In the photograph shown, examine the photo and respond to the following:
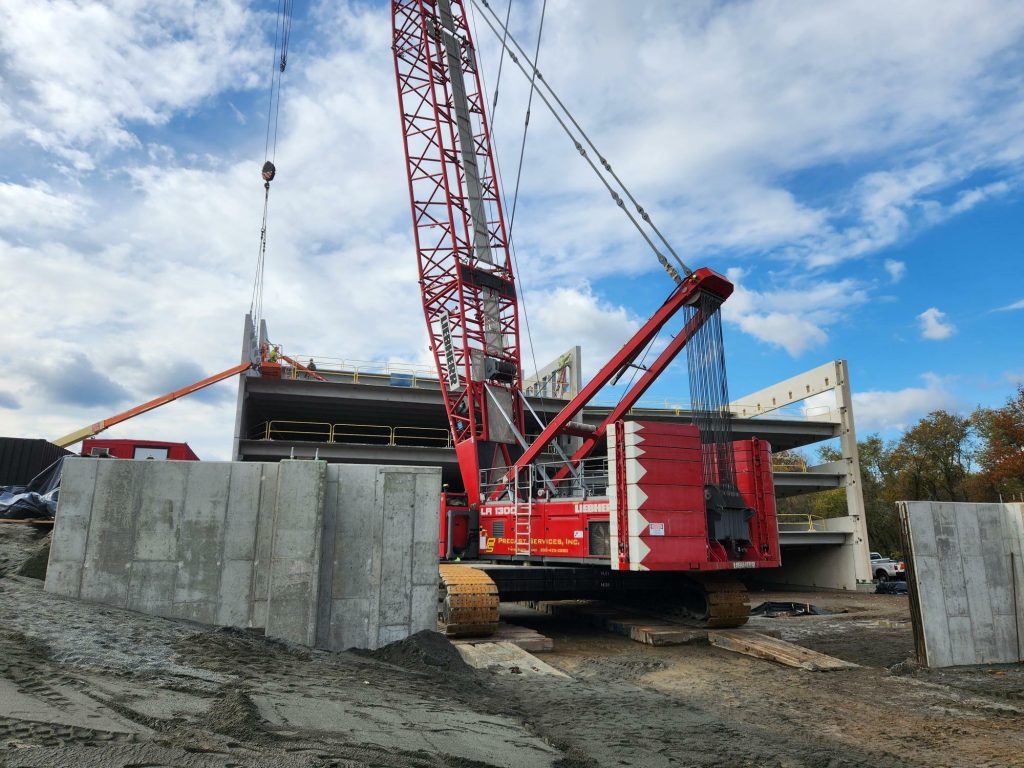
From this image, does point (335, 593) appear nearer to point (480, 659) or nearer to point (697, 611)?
point (480, 659)

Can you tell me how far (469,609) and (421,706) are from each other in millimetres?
5037

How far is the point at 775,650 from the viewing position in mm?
10312

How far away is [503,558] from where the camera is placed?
14328 mm

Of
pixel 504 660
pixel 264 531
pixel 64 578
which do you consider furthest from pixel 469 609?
pixel 64 578

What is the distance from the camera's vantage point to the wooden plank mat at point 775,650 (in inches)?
376

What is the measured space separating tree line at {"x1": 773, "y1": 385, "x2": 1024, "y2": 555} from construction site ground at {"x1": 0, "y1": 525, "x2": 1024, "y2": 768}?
36642 mm

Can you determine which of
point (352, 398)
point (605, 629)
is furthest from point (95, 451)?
point (605, 629)

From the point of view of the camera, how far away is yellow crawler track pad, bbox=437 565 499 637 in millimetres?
10938

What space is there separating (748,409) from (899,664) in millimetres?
26348

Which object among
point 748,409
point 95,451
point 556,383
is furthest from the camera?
point 748,409

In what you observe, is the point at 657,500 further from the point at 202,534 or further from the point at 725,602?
the point at 202,534

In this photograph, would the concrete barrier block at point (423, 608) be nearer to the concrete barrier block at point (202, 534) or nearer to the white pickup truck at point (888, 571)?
the concrete barrier block at point (202, 534)

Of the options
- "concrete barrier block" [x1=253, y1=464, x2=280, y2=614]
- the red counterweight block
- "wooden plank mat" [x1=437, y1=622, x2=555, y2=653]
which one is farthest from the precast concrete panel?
the red counterweight block

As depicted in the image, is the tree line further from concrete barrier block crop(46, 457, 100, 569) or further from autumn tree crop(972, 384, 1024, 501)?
concrete barrier block crop(46, 457, 100, 569)
